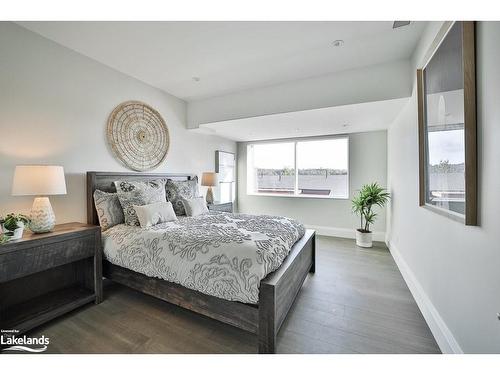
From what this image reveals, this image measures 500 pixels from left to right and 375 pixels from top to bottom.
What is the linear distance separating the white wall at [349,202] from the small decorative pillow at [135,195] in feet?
10.0

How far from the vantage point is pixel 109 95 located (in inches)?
108

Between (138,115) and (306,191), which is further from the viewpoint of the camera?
(306,191)

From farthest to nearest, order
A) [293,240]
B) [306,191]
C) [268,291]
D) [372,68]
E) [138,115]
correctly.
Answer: [306,191], [138,115], [372,68], [293,240], [268,291]

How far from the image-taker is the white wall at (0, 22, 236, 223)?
196 cm

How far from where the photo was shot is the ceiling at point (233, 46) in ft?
6.63

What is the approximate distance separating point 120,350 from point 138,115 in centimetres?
276

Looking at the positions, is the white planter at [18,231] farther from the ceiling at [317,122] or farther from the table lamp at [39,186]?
the ceiling at [317,122]

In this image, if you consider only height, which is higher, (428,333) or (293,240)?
(293,240)

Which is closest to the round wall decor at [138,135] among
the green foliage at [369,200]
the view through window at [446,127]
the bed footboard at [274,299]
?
the bed footboard at [274,299]

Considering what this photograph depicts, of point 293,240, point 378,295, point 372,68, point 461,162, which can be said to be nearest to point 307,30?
point 372,68

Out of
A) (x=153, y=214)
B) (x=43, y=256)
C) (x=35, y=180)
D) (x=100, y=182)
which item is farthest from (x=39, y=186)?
(x=153, y=214)

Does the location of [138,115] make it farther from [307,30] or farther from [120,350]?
[120,350]

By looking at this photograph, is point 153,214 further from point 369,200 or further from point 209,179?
point 369,200
